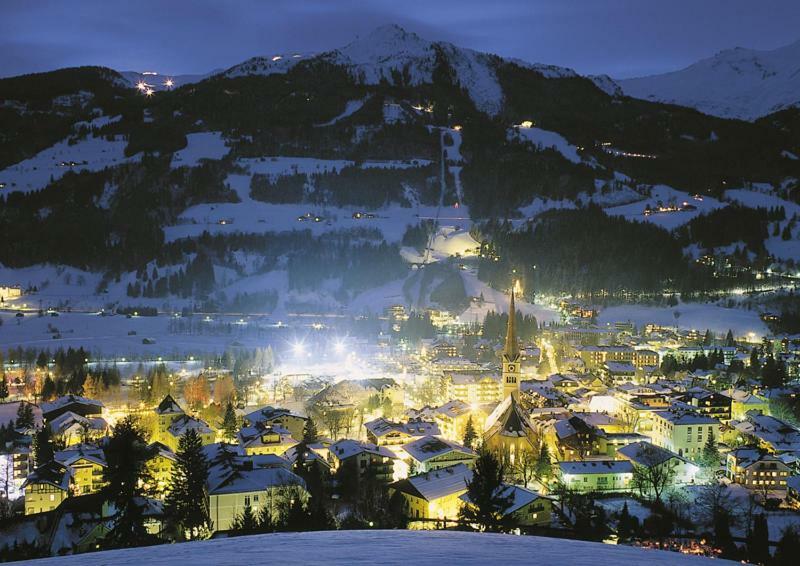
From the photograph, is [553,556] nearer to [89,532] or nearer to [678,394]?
[89,532]

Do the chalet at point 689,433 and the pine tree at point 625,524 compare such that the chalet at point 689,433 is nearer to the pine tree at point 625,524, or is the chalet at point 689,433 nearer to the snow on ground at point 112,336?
the pine tree at point 625,524

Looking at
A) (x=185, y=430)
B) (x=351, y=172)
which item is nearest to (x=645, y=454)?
(x=185, y=430)

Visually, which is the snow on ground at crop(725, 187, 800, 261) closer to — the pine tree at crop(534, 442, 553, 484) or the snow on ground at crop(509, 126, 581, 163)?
the snow on ground at crop(509, 126, 581, 163)

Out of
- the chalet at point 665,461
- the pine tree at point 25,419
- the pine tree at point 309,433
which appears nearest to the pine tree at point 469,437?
the chalet at point 665,461

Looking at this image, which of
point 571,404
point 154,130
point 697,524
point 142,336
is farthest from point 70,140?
point 697,524

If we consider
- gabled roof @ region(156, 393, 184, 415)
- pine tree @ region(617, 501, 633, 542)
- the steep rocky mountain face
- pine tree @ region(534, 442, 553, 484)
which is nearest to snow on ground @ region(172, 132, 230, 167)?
the steep rocky mountain face

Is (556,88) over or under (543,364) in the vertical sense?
over
